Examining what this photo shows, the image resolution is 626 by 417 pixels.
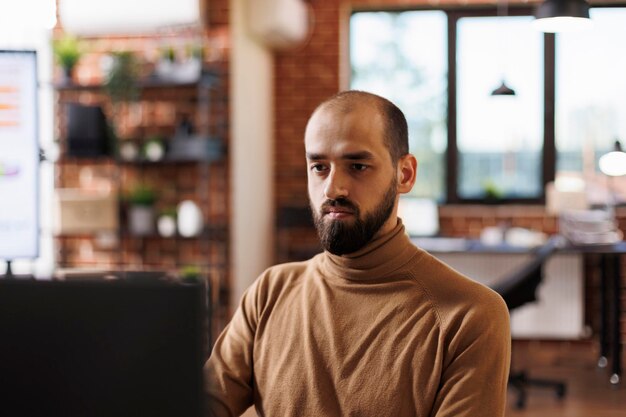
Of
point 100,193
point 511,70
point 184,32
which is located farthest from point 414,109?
point 100,193

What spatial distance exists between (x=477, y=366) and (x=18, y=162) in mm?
1319

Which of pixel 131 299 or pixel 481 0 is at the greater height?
pixel 481 0

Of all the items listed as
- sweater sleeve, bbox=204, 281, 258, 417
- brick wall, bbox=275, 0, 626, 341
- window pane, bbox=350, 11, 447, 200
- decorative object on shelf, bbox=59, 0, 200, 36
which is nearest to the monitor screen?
sweater sleeve, bbox=204, 281, 258, 417

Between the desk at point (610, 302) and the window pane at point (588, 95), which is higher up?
the window pane at point (588, 95)

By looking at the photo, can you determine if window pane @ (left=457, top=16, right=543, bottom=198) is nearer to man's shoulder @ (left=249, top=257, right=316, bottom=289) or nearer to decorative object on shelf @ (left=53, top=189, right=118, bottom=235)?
decorative object on shelf @ (left=53, top=189, right=118, bottom=235)

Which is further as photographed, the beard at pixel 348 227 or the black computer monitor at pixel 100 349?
the beard at pixel 348 227

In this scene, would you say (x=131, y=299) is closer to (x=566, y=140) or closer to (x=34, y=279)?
(x=34, y=279)

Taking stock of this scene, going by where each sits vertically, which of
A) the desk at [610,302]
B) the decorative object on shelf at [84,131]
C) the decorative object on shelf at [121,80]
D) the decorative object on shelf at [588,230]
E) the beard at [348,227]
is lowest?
the desk at [610,302]

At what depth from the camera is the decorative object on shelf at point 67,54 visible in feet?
18.1

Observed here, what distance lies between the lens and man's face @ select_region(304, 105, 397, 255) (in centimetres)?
155

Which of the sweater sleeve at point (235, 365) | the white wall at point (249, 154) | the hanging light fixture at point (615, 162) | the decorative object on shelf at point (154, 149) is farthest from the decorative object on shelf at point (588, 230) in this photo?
the sweater sleeve at point (235, 365)

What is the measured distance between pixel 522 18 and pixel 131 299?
597cm

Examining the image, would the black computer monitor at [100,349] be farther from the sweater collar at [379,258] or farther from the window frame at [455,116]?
the window frame at [455,116]

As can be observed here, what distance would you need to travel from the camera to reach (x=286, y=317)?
65.2 inches
